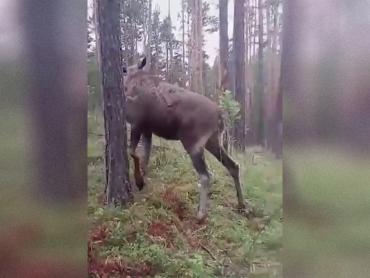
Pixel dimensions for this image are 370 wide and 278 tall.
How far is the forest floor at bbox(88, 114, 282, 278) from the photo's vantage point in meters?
2.10

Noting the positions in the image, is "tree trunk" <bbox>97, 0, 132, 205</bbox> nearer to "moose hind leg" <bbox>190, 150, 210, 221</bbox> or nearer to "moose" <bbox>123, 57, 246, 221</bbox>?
"moose" <bbox>123, 57, 246, 221</bbox>

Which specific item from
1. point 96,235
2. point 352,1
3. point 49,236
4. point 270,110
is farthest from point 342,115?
point 49,236

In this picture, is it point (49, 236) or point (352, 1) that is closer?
point (352, 1)

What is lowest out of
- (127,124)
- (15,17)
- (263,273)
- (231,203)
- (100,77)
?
(263,273)

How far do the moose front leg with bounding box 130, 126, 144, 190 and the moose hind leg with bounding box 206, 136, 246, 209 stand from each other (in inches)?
11.2

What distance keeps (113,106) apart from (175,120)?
24cm

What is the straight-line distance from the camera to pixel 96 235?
2.16 metres

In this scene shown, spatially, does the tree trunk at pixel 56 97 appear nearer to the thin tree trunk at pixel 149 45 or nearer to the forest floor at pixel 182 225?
the forest floor at pixel 182 225

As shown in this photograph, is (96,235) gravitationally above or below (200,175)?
below

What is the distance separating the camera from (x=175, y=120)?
2.16m

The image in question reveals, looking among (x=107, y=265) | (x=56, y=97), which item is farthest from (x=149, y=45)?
(x=107, y=265)

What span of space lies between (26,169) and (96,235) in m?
0.37

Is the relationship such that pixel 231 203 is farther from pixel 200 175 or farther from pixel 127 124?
pixel 127 124

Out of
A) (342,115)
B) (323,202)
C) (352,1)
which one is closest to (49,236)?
(323,202)
